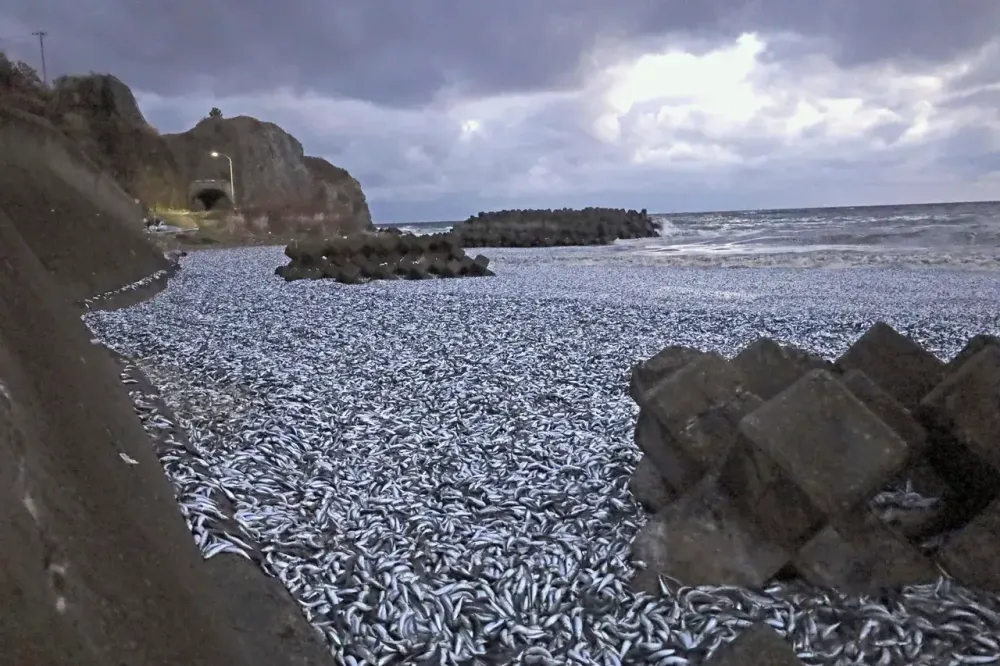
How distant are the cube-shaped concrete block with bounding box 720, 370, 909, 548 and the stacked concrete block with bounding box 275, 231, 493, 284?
1444 cm

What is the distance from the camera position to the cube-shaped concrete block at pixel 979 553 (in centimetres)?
288

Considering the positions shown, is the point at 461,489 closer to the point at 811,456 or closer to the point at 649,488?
the point at 649,488

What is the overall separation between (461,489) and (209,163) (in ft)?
203

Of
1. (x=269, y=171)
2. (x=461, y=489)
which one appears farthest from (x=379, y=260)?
(x=269, y=171)

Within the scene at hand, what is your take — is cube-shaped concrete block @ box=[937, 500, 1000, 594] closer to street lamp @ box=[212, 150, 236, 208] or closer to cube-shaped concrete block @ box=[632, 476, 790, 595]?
cube-shaped concrete block @ box=[632, 476, 790, 595]

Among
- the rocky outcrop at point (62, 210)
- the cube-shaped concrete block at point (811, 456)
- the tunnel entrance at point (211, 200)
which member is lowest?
the cube-shaped concrete block at point (811, 456)

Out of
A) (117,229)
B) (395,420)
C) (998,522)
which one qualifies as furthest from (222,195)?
(998,522)

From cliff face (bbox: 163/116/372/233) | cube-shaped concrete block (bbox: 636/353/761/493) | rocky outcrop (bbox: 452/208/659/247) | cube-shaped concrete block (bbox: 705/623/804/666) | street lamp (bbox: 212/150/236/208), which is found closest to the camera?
cube-shaped concrete block (bbox: 705/623/804/666)

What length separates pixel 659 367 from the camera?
13.3 feet

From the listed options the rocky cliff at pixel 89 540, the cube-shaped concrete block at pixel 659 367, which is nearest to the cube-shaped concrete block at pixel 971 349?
the cube-shaped concrete block at pixel 659 367

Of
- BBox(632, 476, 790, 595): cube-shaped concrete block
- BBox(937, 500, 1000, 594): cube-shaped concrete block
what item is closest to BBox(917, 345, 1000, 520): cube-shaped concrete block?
BBox(937, 500, 1000, 594): cube-shaped concrete block

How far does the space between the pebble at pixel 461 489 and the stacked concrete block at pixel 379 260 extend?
7777mm

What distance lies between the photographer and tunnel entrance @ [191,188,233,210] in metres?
53.6

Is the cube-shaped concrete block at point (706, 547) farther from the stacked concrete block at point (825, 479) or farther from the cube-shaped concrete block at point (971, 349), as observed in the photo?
the cube-shaped concrete block at point (971, 349)
